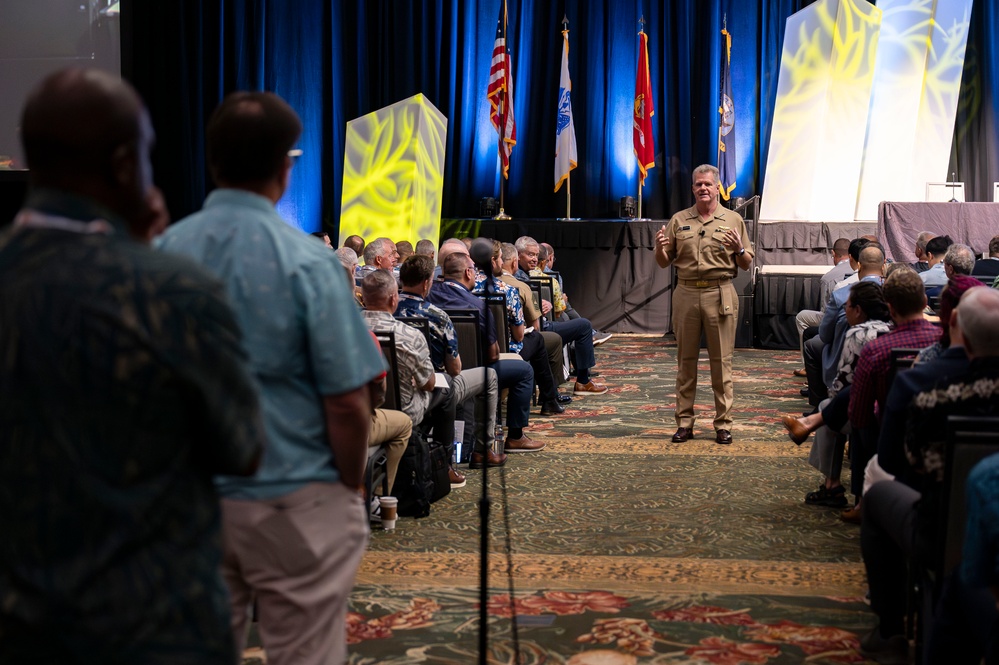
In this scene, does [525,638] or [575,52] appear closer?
[525,638]

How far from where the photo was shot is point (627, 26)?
50.1 feet

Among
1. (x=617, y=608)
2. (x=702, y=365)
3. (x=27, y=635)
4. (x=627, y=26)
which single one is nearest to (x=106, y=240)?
(x=27, y=635)

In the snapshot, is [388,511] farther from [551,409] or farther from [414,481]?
[551,409]

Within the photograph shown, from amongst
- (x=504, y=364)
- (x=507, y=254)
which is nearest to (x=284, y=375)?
(x=504, y=364)

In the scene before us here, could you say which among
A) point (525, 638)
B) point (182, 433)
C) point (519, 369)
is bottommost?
point (525, 638)

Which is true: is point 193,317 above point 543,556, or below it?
above

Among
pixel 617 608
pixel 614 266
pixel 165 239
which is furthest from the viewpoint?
pixel 614 266

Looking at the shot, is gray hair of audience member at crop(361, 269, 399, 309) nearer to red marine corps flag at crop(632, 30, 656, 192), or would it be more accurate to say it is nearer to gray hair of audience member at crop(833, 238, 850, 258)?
gray hair of audience member at crop(833, 238, 850, 258)

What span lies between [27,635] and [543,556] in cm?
310

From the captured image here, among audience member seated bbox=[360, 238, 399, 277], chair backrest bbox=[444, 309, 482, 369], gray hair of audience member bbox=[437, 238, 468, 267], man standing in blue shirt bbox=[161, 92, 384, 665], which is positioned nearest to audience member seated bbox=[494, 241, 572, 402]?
gray hair of audience member bbox=[437, 238, 468, 267]

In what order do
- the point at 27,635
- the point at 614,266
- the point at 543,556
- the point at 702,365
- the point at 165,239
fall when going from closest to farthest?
the point at 27,635, the point at 165,239, the point at 543,556, the point at 702,365, the point at 614,266

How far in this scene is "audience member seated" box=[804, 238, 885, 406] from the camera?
5.93m

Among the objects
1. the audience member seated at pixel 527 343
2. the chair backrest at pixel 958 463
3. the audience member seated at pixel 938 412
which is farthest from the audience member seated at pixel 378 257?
the chair backrest at pixel 958 463

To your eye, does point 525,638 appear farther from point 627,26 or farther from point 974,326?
point 627,26
